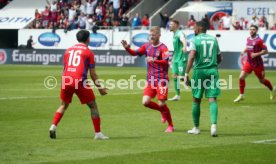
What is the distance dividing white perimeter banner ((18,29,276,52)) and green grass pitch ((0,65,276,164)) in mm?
19031

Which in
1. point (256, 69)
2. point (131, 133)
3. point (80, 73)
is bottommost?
point (131, 133)

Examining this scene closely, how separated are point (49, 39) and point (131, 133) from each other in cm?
3613

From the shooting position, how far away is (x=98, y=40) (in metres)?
48.2

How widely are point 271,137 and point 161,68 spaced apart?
2.71m

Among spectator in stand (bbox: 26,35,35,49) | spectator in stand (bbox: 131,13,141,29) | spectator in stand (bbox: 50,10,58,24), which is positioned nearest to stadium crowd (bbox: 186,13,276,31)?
spectator in stand (bbox: 131,13,141,29)

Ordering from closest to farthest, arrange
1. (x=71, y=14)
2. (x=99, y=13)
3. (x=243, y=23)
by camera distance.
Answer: (x=243, y=23) < (x=99, y=13) < (x=71, y=14)

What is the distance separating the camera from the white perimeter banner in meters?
43.6

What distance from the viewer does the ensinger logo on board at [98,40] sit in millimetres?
47969

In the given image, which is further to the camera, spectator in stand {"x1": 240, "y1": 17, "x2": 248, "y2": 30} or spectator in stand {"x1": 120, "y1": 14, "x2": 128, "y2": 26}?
spectator in stand {"x1": 120, "y1": 14, "x2": 128, "y2": 26}

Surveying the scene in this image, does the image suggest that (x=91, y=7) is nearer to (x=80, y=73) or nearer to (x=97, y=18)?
(x=97, y=18)

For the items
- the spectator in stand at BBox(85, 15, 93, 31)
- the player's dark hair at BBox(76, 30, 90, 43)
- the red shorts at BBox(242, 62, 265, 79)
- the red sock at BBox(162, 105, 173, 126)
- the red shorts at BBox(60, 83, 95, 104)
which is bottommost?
the red sock at BBox(162, 105, 173, 126)

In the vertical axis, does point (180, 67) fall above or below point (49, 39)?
above

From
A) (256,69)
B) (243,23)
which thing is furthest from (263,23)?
(256,69)

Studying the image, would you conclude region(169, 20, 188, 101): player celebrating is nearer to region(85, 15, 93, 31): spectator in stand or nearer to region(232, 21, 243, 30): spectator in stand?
region(232, 21, 243, 30): spectator in stand
